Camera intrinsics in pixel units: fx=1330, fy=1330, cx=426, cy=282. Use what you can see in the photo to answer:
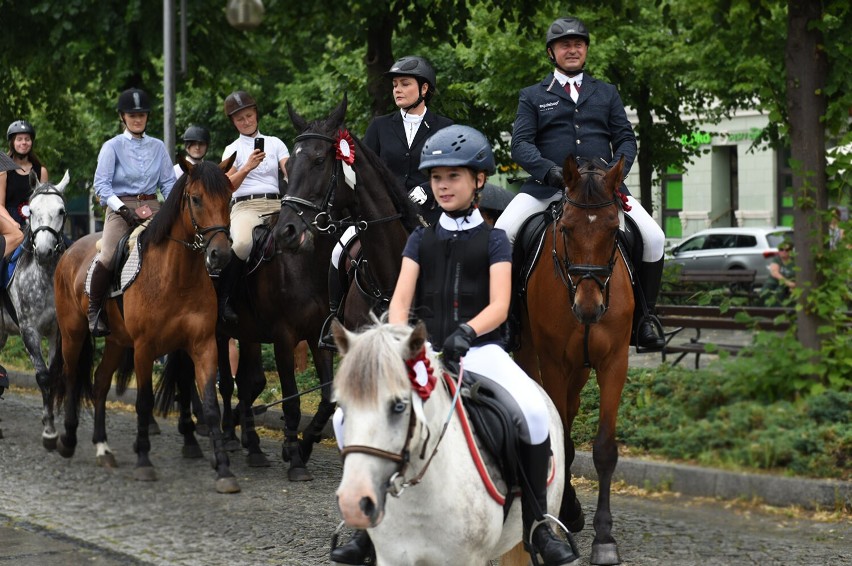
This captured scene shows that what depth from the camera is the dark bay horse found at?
29.5ft

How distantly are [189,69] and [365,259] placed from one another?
12108 millimetres

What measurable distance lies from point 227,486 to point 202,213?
6.98ft

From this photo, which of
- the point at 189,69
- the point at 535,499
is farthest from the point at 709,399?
the point at 189,69

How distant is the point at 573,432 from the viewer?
1136 centimetres

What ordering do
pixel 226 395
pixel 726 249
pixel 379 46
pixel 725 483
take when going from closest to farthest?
pixel 725 483 < pixel 226 395 < pixel 379 46 < pixel 726 249

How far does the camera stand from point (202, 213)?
1041 centimetres

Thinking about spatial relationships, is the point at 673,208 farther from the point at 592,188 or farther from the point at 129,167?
the point at 592,188

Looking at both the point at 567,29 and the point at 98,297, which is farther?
the point at 98,297

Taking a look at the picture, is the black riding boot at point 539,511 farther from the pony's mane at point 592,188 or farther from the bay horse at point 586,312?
the pony's mane at point 592,188

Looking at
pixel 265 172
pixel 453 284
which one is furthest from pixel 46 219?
pixel 453 284

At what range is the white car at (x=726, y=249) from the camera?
3569 centimetres

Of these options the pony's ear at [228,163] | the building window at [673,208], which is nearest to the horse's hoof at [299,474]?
the pony's ear at [228,163]

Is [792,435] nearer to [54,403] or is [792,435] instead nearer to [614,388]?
[614,388]

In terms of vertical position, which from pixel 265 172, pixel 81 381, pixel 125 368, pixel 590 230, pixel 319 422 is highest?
pixel 265 172
